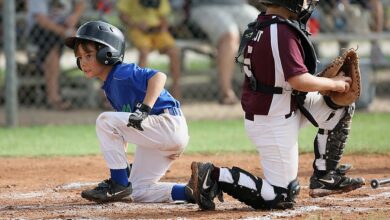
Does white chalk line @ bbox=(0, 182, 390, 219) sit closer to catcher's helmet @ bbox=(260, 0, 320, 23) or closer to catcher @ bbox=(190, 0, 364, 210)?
catcher @ bbox=(190, 0, 364, 210)

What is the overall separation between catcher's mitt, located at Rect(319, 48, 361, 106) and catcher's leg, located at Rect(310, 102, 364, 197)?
119 millimetres

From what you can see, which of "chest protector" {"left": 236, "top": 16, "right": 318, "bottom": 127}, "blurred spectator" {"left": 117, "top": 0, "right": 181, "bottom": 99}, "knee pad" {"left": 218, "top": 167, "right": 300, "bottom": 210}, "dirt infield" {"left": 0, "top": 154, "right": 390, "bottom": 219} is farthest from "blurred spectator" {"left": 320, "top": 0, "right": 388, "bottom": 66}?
"knee pad" {"left": 218, "top": 167, "right": 300, "bottom": 210}

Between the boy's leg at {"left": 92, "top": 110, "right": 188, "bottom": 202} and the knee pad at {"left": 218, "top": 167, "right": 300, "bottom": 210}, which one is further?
the boy's leg at {"left": 92, "top": 110, "right": 188, "bottom": 202}

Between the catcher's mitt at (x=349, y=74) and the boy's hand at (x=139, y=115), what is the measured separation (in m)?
1.07

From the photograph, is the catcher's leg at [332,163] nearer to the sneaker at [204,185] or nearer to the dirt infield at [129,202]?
the dirt infield at [129,202]

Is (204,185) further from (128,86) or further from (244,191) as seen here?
(128,86)

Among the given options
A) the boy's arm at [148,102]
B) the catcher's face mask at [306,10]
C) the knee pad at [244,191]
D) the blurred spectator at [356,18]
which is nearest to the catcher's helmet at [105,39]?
the boy's arm at [148,102]

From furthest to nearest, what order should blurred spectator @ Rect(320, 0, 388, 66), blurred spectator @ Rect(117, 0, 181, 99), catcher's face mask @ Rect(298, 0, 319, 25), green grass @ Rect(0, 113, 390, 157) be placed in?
1. blurred spectator @ Rect(320, 0, 388, 66)
2. blurred spectator @ Rect(117, 0, 181, 99)
3. green grass @ Rect(0, 113, 390, 157)
4. catcher's face mask @ Rect(298, 0, 319, 25)

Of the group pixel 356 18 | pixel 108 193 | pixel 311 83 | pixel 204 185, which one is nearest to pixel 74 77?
pixel 356 18

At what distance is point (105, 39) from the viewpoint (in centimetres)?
562

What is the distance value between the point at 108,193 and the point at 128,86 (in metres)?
0.67

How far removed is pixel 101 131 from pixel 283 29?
127 cm

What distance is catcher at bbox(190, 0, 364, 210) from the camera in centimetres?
516

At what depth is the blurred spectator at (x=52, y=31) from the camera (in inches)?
431
